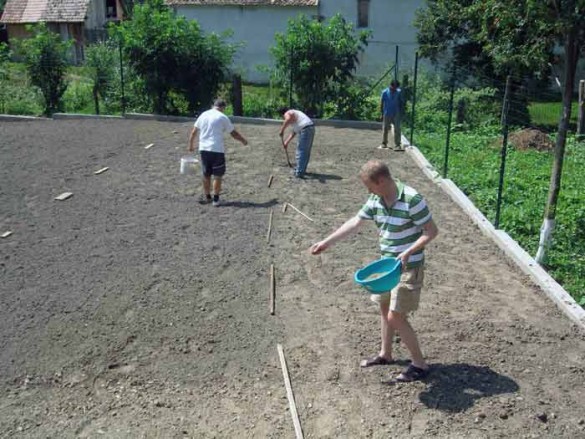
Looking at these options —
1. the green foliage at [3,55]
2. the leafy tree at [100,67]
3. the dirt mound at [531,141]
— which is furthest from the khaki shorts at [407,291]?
the green foliage at [3,55]

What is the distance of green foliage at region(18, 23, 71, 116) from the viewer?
18.9 metres

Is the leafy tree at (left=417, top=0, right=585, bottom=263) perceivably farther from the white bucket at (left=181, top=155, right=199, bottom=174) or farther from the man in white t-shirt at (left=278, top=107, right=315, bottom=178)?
the white bucket at (left=181, top=155, right=199, bottom=174)

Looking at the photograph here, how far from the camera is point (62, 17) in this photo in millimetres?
42344

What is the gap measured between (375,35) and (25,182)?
78.8 ft

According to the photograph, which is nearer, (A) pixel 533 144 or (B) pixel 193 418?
(B) pixel 193 418

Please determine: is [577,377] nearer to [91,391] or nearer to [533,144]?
[91,391]

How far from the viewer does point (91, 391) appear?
15.7 feet

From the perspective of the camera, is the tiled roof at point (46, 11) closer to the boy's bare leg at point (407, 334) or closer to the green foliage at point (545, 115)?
the green foliage at point (545, 115)

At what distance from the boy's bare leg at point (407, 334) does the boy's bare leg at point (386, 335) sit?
149 millimetres

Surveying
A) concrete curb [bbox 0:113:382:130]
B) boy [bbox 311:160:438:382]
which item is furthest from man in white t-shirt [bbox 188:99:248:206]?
concrete curb [bbox 0:113:382:130]

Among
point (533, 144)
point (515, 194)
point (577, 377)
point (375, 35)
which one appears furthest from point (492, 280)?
point (375, 35)

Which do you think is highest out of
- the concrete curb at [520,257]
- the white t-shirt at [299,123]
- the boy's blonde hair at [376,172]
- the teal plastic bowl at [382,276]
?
the boy's blonde hair at [376,172]

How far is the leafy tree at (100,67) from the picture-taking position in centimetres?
1934

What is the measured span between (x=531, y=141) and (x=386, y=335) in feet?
36.9
